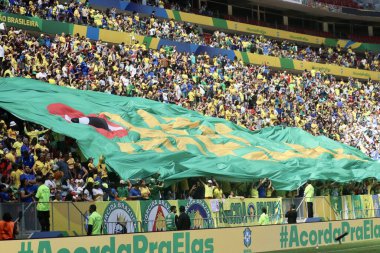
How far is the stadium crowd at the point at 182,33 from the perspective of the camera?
39.2 m

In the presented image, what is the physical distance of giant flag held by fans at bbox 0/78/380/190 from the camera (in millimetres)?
26734

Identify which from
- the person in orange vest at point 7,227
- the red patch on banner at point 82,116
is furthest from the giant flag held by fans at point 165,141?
the person in orange vest at point 7,227

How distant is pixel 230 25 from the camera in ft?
189

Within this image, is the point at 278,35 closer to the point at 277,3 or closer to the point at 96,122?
the point at 277,3

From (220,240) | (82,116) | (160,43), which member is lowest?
(220,240)

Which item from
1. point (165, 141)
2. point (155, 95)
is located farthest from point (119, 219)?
point (155, 95)

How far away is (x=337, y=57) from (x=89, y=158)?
135 feet

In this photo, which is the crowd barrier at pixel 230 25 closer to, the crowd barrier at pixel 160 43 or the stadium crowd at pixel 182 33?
the stadium crowd at pixel 182 33

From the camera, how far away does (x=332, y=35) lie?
224 ft

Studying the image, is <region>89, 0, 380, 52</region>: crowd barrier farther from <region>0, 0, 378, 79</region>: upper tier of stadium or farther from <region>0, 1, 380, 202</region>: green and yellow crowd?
<region>0, 1, 380, 202</region>: green and yellow crowd

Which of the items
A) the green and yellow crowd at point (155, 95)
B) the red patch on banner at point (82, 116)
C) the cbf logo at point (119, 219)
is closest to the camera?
the cbf logo at point (119, 219)

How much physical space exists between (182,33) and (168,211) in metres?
25.2

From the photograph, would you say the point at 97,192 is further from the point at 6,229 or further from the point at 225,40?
the point at 225,40

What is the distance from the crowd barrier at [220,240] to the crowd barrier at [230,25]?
25475mm
